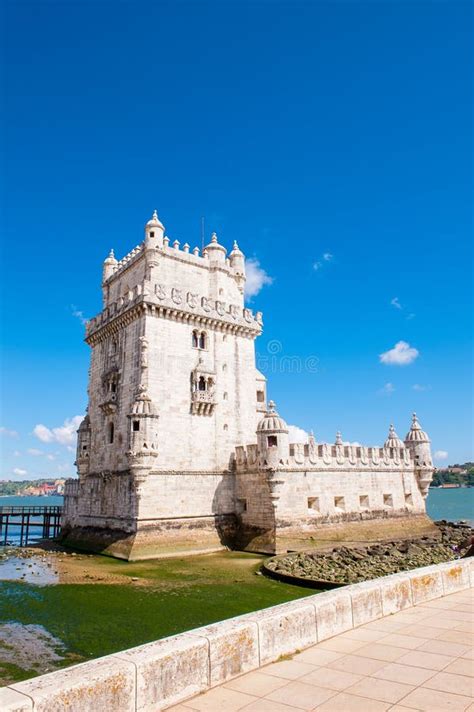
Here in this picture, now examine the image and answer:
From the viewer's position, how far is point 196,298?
35.5 metres

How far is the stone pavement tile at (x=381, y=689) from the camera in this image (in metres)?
6.06

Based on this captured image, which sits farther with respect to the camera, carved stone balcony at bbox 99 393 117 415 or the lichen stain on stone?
carved stone balcony at bbox 99 393 117 415

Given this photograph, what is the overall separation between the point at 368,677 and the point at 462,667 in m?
1.37

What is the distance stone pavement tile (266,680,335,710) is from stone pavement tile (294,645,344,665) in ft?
2.91

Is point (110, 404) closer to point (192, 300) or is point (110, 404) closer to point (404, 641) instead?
point (192, 300)

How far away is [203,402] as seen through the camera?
33594 mm

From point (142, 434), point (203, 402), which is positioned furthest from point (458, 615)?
point (203, 402)

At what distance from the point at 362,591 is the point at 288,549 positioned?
22.2 m

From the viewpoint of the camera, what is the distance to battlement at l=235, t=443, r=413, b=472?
1240 inches

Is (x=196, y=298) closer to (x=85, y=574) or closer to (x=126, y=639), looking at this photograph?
(x=85, y=574)

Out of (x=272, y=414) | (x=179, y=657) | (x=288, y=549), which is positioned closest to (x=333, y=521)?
(x=288, y=549)

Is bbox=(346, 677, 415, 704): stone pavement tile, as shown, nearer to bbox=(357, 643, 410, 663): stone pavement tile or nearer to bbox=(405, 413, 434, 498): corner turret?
bbox=(357, 643, 410, 663): stone pavement tile

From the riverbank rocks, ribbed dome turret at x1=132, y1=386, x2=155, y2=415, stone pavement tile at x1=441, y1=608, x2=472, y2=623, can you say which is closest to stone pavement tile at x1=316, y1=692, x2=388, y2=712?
stone pavement tile at x1=441, y1=608, x2=472, y2=623

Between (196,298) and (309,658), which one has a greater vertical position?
(196,298)
